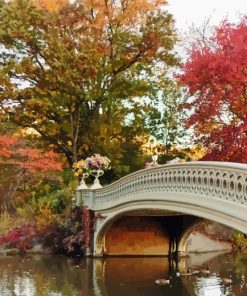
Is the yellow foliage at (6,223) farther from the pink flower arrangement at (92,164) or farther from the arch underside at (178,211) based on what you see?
the arch underside at (178,211)

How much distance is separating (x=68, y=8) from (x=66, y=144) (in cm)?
646

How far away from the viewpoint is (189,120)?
23.2m

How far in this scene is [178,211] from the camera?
48.4 feet

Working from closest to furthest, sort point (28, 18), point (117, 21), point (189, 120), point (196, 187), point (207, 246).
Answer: point (196, 187)
point (189, 120)
point (207, 246)
point (28, 18)
point (117, 21)

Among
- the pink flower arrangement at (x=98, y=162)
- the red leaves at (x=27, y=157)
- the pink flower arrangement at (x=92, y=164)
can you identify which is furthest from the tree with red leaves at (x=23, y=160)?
the pink flower arrangement at (x=98, y=162)

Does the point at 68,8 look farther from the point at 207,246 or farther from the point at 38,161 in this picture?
the point at 207,246

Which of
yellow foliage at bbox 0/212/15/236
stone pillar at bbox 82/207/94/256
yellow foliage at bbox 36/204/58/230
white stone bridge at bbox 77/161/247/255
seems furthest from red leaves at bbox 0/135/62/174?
stone pillar at bbox 82/207/94/256

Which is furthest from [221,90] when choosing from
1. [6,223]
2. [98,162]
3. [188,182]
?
[6,223]

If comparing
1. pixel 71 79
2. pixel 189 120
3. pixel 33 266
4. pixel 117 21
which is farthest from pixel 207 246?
pixel 117 21

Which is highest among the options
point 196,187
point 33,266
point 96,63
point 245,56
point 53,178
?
point 96,63

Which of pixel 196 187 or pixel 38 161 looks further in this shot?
pixel 38 161

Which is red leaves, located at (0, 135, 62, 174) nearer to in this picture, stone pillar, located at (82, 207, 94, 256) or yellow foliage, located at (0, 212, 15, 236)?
yellow foliage, located at (0, 212, 15, 236)

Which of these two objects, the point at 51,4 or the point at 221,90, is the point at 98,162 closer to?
the point at 221,90

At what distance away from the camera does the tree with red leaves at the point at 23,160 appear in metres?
28.9
